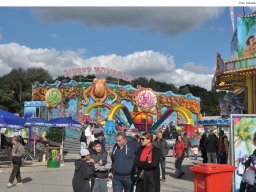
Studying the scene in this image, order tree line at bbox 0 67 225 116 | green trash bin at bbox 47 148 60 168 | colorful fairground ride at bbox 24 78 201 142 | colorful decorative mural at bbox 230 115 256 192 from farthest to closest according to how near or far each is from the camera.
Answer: tree line at bbox 0 67 225 116, colorful fairground ride at bbox 24 78 201 142, green trash bin at bbox 47 148 60 168, colorful decorative mural at bbox 230 115 256 192

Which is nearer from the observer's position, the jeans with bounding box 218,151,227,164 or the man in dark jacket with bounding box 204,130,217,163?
the jeans with bounding box 218,151,227,164

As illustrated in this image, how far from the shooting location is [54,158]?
1648 cm

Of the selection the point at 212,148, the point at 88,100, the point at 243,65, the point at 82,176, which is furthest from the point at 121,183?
the point at 88,100

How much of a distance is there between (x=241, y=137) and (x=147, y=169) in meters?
3.22

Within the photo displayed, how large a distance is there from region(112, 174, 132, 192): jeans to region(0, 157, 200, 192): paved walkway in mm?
3429

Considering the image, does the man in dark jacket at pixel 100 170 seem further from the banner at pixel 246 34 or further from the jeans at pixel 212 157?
the banner at pixel 246 34

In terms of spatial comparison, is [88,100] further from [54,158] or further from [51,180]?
[51,180]

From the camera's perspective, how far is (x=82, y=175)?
6.74 metres

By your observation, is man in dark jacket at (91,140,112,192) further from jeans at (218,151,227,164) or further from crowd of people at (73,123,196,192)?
jeans at (218,151,227,164)

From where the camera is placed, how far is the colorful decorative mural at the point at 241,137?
908 cm

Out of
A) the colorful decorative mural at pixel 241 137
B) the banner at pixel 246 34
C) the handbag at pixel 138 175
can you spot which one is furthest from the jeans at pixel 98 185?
the banner at pixel 246 34

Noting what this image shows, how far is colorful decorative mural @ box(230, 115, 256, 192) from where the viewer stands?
9078mm

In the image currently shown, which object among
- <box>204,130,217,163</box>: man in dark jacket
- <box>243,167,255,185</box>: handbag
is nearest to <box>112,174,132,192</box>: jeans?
<box>243,167,255,185</box>: handbag

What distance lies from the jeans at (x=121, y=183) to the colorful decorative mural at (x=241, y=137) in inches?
122
